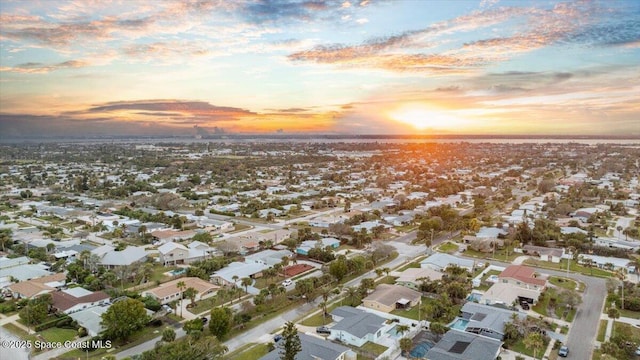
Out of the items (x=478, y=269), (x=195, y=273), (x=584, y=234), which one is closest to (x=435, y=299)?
(x=478, y=269)

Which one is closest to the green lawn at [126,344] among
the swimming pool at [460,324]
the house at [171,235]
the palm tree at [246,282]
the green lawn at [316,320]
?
the palm tree at [246,282]

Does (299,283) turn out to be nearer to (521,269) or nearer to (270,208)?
(521,269)

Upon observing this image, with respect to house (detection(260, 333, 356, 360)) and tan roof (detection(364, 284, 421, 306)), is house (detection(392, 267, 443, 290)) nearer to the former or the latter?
tan roof (detection(364, 284, 421, 306))

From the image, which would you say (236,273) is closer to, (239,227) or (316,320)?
(316,320)

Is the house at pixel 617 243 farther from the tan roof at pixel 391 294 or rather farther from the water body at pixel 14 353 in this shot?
the water body at pixel 14 353

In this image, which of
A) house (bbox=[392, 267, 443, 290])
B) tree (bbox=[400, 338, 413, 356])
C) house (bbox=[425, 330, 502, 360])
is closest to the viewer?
house (bbox=[425, 330, 502, 360])

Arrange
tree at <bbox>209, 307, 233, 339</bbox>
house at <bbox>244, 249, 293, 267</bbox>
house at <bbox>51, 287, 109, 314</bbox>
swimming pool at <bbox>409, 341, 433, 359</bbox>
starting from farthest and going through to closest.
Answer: house at <bbox>244, 249, 293, 267</bbox> < house at <bbox>51, 287, 109, 314</bbox> < tree at <bbox>209, 307, 233, 339</bbox> < swimming pool at <bbox>409, 341, 433, 359</bbox>

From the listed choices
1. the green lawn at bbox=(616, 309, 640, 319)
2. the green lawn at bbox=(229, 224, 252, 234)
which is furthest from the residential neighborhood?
the green lawn at bbox=(229, 224, 252, 234)
